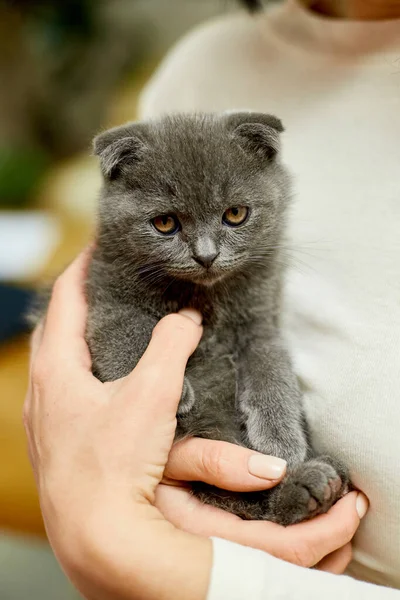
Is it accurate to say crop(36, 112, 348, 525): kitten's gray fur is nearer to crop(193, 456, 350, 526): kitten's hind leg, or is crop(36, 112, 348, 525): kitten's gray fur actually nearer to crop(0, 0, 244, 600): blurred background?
crop(193, 456, 350, 526): kitten's hind leg

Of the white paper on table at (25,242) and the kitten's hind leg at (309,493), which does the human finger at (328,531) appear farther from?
the white paper on table at (25,242)

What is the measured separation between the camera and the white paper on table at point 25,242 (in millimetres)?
2605

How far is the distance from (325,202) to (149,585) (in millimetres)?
779

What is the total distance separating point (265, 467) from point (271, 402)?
0.51 feet

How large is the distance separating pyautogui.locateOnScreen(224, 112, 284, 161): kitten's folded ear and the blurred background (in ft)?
5.04

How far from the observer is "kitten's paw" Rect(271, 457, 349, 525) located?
100 cm

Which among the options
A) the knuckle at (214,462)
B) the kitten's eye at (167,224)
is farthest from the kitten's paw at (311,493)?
the kitten's eye at (167,224)

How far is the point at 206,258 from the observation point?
3.46ft

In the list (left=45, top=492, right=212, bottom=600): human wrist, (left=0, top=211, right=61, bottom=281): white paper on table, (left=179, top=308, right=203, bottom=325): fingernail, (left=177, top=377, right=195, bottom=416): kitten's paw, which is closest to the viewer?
(left=45, top=492, right=212, bottom=600): human wrist

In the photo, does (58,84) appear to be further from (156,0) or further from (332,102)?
(332,102)

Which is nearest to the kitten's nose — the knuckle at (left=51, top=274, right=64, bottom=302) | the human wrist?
the knuckle at (left=51, top=274, right=64, bottom=302)

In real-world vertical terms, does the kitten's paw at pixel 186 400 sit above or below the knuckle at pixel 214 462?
above

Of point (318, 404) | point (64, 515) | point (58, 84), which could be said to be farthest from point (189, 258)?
point (58, 84)

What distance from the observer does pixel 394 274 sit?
102 cm
